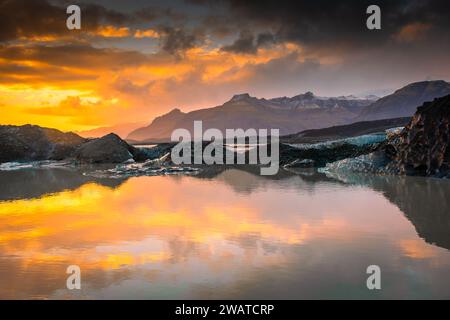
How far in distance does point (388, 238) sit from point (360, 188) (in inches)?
392

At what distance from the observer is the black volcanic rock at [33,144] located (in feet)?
149

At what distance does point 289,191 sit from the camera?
1834cm

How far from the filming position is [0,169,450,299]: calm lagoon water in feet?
21.2

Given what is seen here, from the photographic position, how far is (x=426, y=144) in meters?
24.8

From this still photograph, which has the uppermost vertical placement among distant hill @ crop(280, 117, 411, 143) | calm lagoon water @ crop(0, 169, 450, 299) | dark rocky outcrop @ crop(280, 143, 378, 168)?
distant hill @ crop(280, 117, 411, 143)

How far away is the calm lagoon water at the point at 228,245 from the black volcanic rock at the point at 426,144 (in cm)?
669

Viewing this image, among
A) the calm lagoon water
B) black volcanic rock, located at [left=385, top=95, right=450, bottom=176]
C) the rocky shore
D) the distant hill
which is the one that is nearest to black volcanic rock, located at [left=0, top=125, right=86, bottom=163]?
the rocky shore

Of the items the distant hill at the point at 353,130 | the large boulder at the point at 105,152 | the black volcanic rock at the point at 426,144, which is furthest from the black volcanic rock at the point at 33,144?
the distant hill at the point at 353,130

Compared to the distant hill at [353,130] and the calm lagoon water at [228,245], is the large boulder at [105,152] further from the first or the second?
the distant hill at [353,130]

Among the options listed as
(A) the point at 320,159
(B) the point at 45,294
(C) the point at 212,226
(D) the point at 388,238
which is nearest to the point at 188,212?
(C) the point at 212,226

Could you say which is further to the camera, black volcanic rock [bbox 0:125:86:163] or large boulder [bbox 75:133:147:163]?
black volcanic rock [bbox 0:125:86:163]

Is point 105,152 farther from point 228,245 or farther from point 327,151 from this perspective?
point 228,245

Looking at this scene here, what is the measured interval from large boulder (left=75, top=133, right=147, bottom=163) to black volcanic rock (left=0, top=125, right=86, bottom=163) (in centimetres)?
501

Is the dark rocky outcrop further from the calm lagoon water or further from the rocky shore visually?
the calm lagoon water
